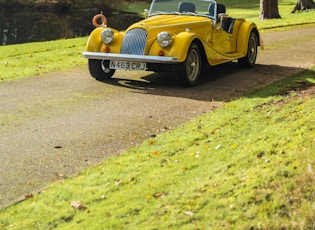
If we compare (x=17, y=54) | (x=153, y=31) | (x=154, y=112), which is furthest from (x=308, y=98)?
(x=17, y=54)

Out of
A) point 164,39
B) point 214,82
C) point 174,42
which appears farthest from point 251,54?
point 164,39

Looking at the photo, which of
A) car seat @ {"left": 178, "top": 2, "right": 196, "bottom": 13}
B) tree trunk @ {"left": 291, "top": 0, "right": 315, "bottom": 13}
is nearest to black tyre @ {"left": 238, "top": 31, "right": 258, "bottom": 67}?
car seat @ {"left": 178, "top": 2, "right": 196, "bottom": 13}

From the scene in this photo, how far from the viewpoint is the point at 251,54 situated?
45.0ft

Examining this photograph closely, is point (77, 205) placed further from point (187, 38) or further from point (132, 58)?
point (187, 38)

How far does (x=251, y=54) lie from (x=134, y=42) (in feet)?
12.1

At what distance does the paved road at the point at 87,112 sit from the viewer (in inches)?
263

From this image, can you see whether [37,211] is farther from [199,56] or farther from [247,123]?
[199,56]

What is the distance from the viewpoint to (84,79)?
12.1 metres

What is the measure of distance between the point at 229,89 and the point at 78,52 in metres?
7.69

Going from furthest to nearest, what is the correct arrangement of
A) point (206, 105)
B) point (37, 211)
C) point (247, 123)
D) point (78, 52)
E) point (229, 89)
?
point (78, 52) → point (229, 89) → point (206, 105) → point (247, 123) → point (37, 211)

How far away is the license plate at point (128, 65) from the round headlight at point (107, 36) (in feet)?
1.60

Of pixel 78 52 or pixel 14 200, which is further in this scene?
pixel 78 52

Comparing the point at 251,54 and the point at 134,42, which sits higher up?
the point at 134,42

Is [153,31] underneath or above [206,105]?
above
